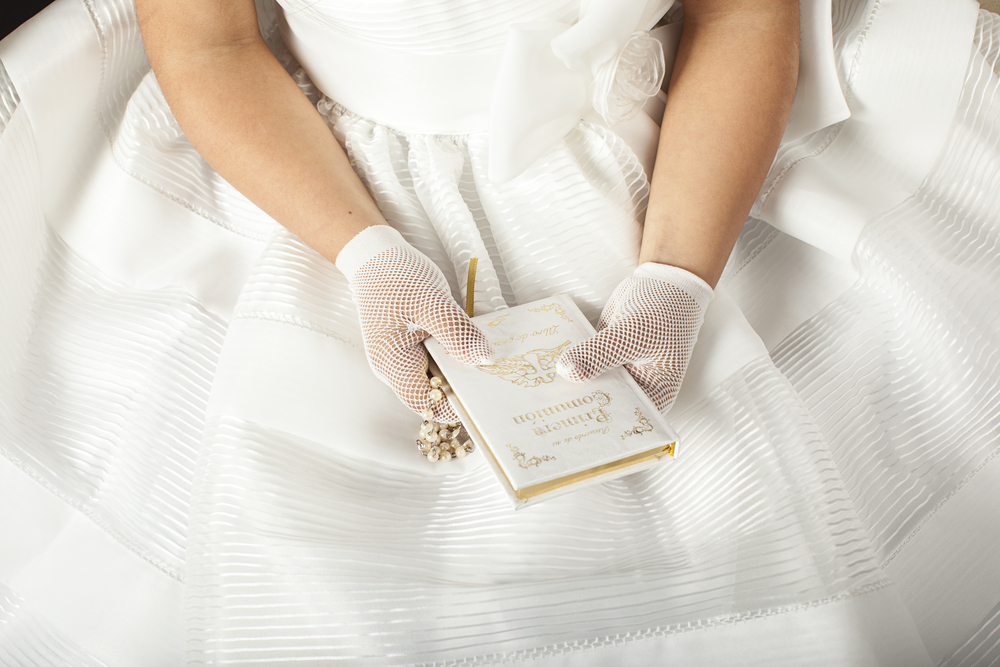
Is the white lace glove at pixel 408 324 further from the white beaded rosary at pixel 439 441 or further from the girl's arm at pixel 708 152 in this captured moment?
the girl's arm at pixel 708 152

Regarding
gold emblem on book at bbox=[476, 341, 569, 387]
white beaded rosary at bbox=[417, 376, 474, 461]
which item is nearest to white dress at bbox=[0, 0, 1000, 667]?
white beaded rosary at bbox=[417, 376, 474, 461]

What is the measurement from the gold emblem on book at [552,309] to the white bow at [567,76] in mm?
172

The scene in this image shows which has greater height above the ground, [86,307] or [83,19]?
[83,19]

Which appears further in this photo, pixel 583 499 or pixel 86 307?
pixel 86 307

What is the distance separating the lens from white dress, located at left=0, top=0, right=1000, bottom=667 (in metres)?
0.60

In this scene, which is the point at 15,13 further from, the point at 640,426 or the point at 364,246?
the point at 640,426

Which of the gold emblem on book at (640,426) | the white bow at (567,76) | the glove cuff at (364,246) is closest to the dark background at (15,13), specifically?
the glove cuff at (364,246)

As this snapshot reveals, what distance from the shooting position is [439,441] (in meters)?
0.73

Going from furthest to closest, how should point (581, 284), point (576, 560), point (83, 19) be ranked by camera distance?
point (83, 19), point (581, 284), point (576, 560)

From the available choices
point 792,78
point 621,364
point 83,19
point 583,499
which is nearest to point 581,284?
point 621,364

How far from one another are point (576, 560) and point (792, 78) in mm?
671

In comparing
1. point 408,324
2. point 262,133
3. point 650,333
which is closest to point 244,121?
point 262,133

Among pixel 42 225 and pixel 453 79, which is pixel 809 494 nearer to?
pixel 453 79

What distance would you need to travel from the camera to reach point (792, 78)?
849 millimetres
